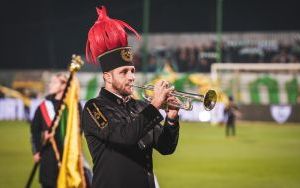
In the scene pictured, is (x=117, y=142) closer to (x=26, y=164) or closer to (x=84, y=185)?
(x=84, y=185)

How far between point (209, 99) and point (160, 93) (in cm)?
62

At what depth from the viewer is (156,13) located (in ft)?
153

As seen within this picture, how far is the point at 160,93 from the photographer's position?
4047mm

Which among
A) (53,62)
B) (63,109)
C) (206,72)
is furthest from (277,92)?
(63,109)

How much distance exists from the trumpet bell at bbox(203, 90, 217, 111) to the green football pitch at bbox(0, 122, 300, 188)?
7.83 meters

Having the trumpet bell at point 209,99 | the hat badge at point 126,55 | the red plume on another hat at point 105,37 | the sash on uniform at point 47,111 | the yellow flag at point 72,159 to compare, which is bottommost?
the yellow flag at point 72,159

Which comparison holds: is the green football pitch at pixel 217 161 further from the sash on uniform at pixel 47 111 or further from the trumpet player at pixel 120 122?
the trumpet player at pixel 120 122

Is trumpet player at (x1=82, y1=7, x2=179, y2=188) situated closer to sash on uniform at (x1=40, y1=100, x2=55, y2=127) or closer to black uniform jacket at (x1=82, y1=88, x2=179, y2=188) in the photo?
black uniform jacket at (x1=82, y1=88, x2=179, y2=188)

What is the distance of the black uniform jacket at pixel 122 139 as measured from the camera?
13.2 ft

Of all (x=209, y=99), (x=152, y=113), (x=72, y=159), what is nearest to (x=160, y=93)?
(x=152, y=113)

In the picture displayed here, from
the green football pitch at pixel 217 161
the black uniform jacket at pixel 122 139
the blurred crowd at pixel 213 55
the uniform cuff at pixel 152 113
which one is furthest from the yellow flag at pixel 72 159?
the blurred crowd at pixel 213 55

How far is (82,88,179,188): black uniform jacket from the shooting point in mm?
4016

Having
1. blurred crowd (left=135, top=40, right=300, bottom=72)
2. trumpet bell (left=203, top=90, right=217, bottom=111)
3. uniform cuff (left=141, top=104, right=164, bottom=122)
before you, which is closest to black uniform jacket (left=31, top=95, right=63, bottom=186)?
trumpet bell (left=203, top=90, right=217, bottom=111)

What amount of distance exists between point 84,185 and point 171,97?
12.3 feet
